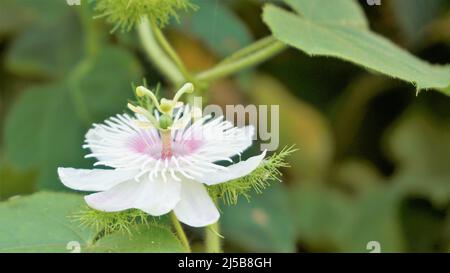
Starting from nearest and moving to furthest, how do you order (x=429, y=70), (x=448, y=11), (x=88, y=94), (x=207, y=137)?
1. (x=207, y=137)
2. (x=429, y=70)
3. (x=88, y=94)
4. (x=448, y=11)

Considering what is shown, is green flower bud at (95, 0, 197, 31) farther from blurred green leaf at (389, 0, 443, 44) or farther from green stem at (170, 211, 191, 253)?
blurred green leaf at (389, 0, 443, 44)

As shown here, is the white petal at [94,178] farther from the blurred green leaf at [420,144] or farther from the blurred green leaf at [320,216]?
the blurred green leaf at [420,144]

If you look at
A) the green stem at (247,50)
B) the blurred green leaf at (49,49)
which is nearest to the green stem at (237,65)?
the green stem at (247,50)

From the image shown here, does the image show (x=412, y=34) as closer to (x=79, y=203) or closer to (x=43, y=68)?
(x=43, y=68)

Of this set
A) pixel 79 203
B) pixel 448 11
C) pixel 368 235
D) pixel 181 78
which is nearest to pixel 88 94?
pixel 181 78

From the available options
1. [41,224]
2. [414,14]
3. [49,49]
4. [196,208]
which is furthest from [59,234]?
[414,14]
